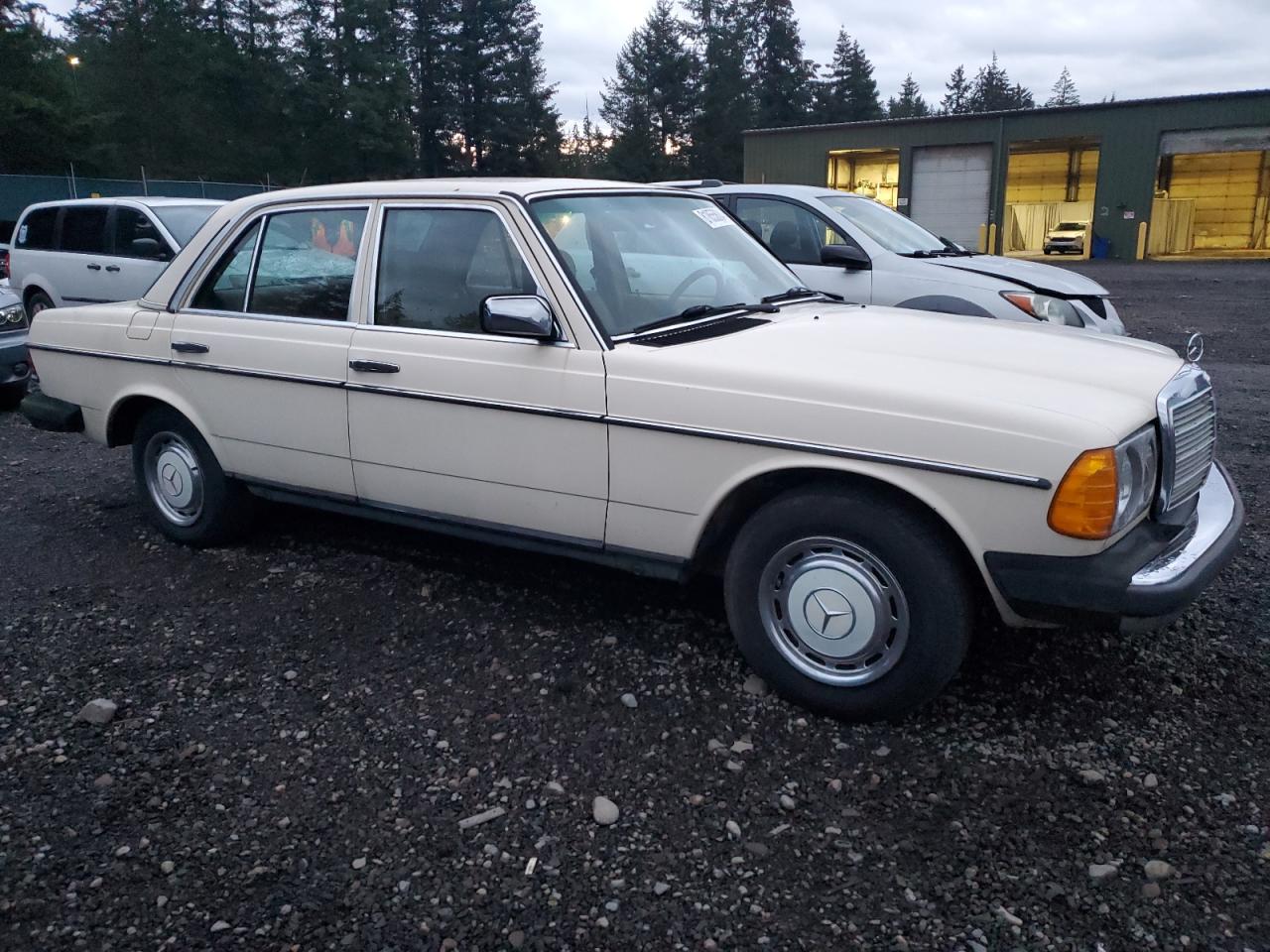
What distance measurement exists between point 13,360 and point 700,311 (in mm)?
7583

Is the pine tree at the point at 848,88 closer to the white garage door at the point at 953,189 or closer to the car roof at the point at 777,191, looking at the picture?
the white garage door at the point at 953,189

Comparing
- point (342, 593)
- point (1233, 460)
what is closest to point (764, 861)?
point (342, 593)

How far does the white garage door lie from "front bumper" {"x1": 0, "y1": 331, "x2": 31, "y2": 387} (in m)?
32.1

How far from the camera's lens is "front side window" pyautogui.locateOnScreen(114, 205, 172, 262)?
10562 millimetres

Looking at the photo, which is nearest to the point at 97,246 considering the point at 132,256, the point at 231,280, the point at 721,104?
the point at 132,256

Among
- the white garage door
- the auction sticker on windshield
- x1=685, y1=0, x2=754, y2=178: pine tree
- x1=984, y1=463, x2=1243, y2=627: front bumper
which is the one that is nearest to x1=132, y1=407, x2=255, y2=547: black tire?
the auction sticker on windshield

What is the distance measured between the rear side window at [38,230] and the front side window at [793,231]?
8.54m

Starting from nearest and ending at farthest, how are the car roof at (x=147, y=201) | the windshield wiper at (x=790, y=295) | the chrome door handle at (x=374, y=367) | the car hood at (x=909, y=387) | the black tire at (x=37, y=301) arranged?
the car hood at (x=909, y=387) → the chrome door handle at (x=374, y=367) → the windshield wiper at (x=790, y=295) → the car roof at (x=147, y=201) → the black tire at (x=37, y=301)

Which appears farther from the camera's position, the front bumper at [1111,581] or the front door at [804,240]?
the front door at [804,240]

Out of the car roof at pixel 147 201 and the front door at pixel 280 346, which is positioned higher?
the car roof at pixel 147 201

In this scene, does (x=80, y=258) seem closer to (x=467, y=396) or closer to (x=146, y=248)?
(x=146, y=248)

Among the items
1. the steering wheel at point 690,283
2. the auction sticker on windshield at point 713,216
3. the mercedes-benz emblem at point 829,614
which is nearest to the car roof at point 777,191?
the auction sticker on windshield at point 713,216

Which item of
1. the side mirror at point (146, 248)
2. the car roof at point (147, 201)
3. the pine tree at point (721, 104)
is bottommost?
the side mirror at point (146, 248)

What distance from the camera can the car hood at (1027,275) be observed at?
286 inches
